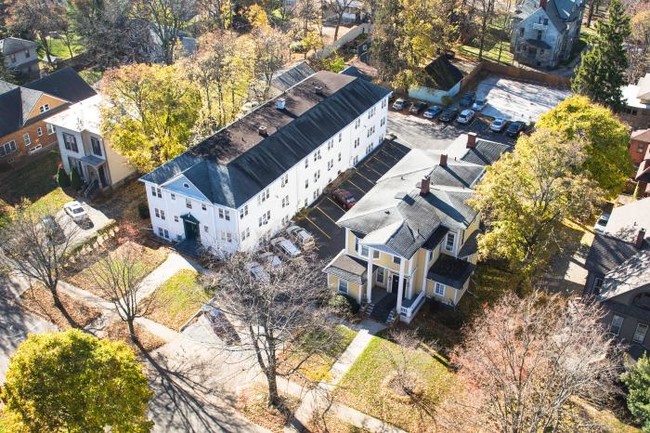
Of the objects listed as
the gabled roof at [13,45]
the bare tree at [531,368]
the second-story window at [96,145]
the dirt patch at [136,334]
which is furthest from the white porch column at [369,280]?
the gabled roof at [13,45]

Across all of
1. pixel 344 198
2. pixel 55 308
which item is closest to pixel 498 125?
pixel 344 198

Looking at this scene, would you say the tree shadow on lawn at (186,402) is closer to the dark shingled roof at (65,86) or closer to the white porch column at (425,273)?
the white porch column at (425,273)

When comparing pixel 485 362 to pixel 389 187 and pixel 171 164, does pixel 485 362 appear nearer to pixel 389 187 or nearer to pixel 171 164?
pixel 389 187

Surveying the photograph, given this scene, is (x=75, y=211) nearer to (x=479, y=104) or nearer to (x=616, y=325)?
(x=616, y=325)

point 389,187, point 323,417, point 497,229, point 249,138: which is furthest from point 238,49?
point 323,417

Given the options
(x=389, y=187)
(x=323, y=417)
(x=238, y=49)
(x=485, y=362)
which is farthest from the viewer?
(x=238, y=49)

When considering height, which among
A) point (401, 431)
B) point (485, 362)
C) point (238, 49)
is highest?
point (238, 49)

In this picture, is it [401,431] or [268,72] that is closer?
[401,431]

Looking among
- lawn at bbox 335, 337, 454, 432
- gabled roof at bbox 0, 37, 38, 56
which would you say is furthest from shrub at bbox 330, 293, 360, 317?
gabled roof at bbox 0, 37, 38, 56
